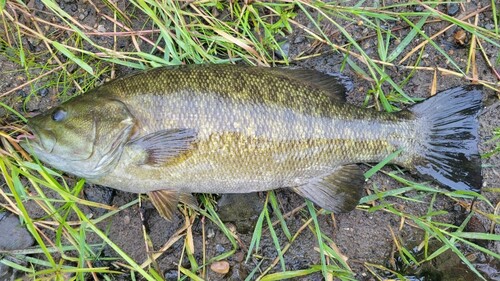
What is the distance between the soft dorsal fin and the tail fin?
52 centimetres

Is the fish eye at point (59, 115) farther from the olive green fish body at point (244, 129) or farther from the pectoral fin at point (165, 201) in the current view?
the pectoral fin at point (165, 201)

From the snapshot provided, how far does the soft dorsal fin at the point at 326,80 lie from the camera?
3.35 meters

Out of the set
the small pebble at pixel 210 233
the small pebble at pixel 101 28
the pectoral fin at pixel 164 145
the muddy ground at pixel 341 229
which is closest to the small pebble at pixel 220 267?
the muddy ground at pixel 341 229

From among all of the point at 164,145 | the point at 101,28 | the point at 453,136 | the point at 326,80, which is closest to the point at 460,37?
the point at 453,136

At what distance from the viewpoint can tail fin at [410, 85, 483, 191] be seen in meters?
3.30

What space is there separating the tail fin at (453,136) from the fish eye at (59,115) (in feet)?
8.09

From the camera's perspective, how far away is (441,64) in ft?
12.2

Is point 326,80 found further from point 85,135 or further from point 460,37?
point 85,135

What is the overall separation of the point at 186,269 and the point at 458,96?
240 centimetres

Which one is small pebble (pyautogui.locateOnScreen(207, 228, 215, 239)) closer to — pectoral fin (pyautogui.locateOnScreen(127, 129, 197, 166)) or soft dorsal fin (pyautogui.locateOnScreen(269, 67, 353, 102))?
pectoral fin (pyautogui.locateOnScreen(127, 129, 197, 166))

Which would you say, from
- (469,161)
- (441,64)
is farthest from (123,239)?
(441,64)

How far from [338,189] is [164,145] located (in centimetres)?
130

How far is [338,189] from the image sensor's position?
332cm

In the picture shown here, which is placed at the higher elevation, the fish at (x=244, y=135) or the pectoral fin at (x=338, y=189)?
the fish at (x=244, y=135)
